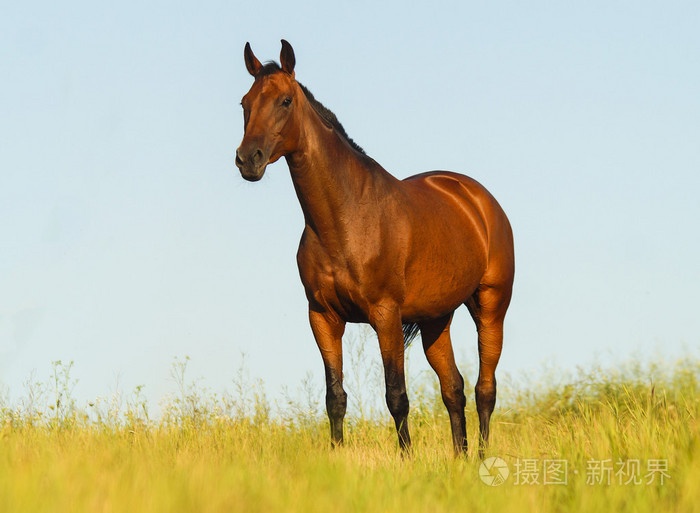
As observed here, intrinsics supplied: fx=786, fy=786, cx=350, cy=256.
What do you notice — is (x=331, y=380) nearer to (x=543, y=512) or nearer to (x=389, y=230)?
(x=389, y=230)

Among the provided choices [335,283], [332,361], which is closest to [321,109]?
[335,283]

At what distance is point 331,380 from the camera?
22.4 ft

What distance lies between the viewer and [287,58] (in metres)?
6.29

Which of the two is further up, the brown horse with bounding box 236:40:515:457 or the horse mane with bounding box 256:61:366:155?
the horse mane with bounding box 256:61:366:155

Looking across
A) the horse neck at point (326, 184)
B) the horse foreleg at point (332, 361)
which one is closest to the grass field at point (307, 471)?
the horse foreleg at point (332, 361)

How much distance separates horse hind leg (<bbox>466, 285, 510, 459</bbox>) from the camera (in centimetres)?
840

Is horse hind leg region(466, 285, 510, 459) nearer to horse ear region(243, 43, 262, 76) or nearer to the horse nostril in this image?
horse ear region(243, 43, 262, 76)

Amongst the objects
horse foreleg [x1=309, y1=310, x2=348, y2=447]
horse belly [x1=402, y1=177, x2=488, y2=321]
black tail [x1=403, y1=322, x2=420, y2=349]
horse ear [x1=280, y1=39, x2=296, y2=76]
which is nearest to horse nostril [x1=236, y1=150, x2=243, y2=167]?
horse ear [x1=280, y1=39, x2=296, y2=76]

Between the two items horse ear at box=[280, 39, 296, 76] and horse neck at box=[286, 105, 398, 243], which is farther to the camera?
horse neck at box=[286, 105, 398, 243]

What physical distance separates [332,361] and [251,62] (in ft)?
8.59

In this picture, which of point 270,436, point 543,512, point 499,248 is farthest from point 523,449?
point 499,248

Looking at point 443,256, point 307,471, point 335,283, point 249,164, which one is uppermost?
point 249,164

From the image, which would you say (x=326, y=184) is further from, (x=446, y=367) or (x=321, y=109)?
(x=446, y=367)

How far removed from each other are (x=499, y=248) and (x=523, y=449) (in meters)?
3.20
